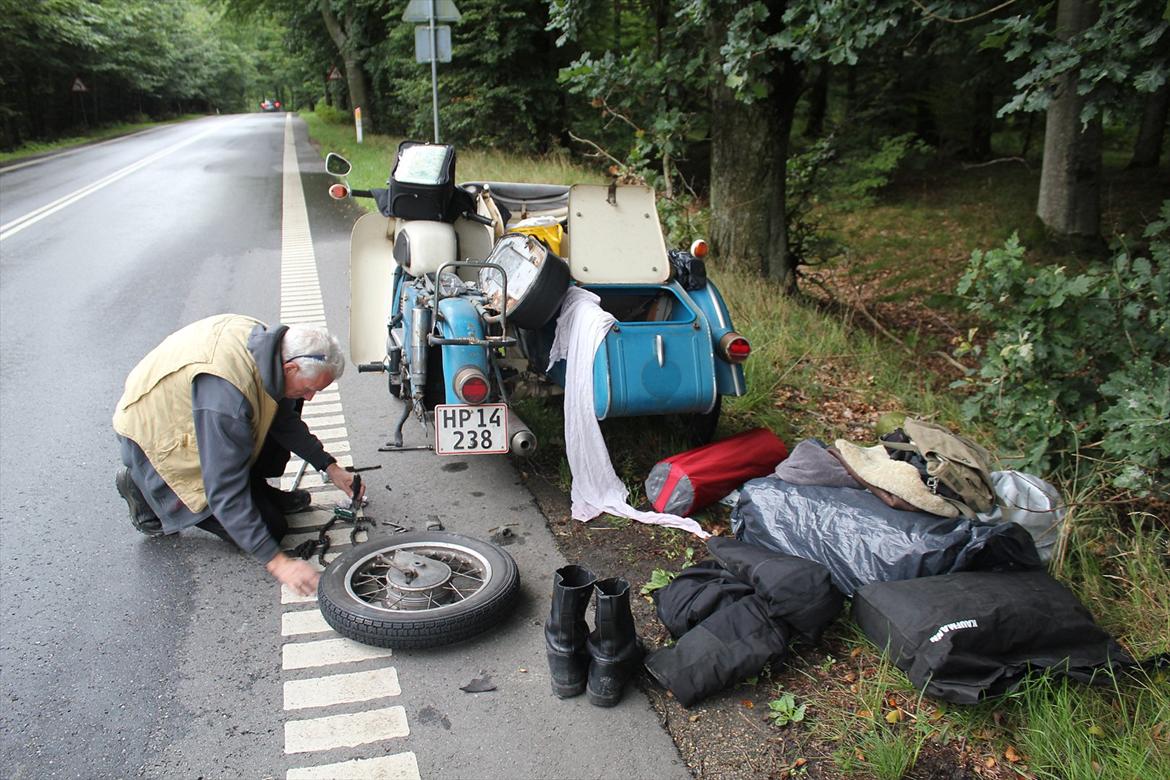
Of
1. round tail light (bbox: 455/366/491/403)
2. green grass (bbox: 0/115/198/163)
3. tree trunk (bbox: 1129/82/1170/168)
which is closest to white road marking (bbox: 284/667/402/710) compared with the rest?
round tail light (bbox: 455/366/491/403)

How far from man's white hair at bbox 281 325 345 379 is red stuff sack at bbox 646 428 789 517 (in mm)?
1830

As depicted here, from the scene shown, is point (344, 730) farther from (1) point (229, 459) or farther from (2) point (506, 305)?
(2) point (506, 305)

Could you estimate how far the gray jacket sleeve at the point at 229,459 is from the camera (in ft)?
11.3

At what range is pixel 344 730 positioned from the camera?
9.50 ft

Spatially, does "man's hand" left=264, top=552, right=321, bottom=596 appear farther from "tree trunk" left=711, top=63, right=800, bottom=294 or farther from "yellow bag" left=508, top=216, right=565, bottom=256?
"tree trunk" left=711, top=63, right=800, bottom=294

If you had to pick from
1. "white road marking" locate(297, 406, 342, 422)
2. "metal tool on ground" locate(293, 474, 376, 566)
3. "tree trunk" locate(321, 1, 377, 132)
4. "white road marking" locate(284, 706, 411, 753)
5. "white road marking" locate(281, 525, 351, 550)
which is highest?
"tree trunk" locate(321, 1, 377, 132)

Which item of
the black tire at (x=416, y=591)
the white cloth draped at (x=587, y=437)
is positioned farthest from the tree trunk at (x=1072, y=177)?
the black tire at (x=416, y=591)

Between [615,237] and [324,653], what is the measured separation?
2895 mm

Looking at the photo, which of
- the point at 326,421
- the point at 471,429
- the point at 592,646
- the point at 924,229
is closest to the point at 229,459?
the point at 471,429

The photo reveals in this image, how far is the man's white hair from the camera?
→ 3.70 metres

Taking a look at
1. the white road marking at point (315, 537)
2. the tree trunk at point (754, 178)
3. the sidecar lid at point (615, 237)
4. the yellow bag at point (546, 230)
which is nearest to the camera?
the white road marking at point (315, 537)

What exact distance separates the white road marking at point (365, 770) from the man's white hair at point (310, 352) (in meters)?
1.69

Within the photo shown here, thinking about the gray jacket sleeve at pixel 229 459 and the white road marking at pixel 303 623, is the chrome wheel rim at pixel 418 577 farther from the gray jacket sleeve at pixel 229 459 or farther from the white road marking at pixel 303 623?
the gray jacket sleeve at pixel 229 459

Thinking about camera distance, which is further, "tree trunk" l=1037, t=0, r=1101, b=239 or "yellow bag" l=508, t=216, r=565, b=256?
"tree trunk" l=1037, t=0, r=1101, b=239
